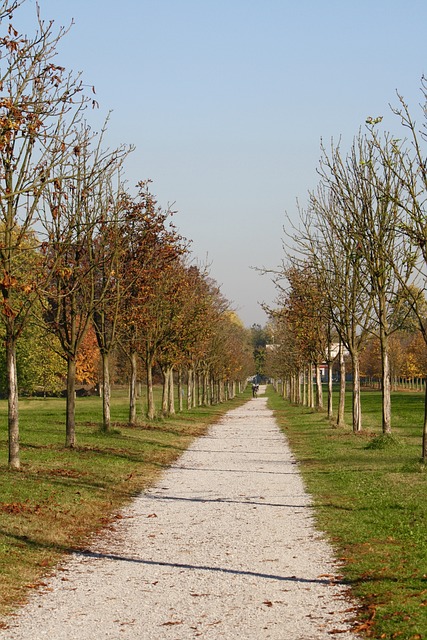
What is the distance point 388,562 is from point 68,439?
14869mm

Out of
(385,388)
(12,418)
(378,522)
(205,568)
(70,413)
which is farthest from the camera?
(385,388)

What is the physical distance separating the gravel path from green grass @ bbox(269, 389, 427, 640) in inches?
10.9

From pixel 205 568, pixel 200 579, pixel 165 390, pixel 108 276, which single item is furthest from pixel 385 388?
pixel 165 390

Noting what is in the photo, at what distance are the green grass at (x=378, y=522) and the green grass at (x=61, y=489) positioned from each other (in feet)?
10.8

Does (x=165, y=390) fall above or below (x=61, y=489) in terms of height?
above

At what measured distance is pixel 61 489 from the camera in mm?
15742

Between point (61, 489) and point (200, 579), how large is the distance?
703cm

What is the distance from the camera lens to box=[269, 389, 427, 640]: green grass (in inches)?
302

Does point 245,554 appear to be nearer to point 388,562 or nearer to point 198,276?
point 388,562

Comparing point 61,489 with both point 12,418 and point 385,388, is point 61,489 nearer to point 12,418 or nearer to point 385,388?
point 12,418

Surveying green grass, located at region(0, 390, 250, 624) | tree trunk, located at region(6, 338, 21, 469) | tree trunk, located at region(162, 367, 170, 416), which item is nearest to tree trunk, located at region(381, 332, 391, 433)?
green grass, located at region(0, 390, 250, 624)

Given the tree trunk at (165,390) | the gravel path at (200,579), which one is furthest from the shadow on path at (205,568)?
the tree trunk at (165,390)

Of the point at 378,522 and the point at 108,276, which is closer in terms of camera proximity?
the point at 378,522

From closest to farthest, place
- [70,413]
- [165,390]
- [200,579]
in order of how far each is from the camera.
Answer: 1. [200,579]
2. [70,413]
3. [165,390]
